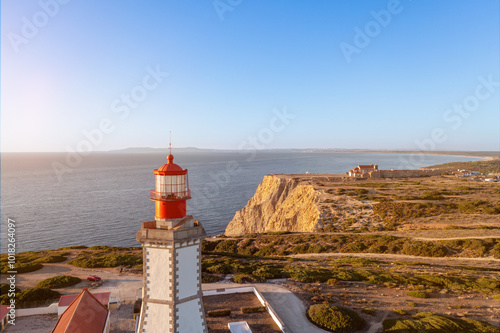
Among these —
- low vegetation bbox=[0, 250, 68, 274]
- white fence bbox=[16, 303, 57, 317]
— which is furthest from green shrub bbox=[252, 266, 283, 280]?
low vegetation bbox=[0, 250, 68, 274]

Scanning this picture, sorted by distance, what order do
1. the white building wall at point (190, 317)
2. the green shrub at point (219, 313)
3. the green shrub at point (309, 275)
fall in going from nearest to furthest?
the white building wall at point (190, 317) < the green shrub at point (219, 313) < the green shrub at point (309, 275)

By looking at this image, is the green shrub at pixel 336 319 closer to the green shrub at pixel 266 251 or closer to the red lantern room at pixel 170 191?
the red lantern room at pixel 170 191

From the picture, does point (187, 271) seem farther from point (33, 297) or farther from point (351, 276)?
point (351, 276)

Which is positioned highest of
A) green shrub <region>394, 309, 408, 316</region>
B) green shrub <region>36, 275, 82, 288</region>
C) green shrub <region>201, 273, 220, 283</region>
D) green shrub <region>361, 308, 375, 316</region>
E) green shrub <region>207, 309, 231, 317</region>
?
green shrub <region>207, 309, 231, 317</region>

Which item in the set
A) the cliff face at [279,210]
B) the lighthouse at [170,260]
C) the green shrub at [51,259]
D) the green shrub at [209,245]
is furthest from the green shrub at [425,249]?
the green shrub at [51,259]

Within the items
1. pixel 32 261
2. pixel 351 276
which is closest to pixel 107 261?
pixel 32 261

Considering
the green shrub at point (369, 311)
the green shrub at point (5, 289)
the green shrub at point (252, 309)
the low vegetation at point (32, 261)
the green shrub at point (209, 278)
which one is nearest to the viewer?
the green shrub at point (252, 309)

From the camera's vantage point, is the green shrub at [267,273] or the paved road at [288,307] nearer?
the paved road at [288,307]

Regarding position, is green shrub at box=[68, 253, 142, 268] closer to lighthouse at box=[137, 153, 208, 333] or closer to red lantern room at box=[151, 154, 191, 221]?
lighthouse at box=[137, 153, 208, 333]

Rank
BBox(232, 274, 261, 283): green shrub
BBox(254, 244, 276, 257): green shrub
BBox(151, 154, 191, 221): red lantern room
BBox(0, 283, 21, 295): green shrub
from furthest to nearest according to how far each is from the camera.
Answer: BBox(254, 244, 276, 257): green shrub → BBox(232, 274, 261, 283): green shrub → BBox(0, 283, 21, 295): green shrub → BBox(151, 154, 191, 221): red lantern room
